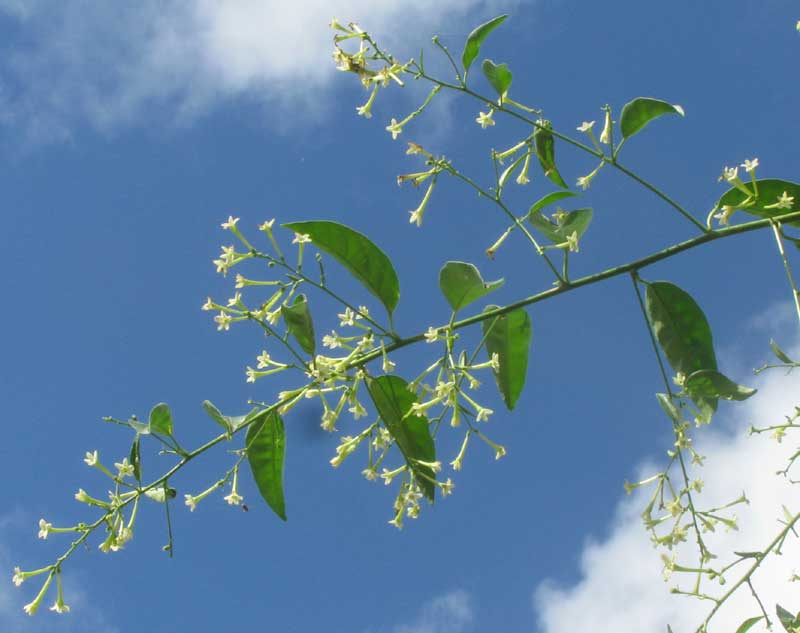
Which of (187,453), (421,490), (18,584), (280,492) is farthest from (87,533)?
(421,490)

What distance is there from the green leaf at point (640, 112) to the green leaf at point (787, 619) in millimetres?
1048

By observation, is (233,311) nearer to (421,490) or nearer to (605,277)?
(421,490)

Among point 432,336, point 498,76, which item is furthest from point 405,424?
point 498,76

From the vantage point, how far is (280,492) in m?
1.88

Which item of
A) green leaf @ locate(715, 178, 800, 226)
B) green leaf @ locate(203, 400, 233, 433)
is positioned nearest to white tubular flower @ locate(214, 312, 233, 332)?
green leaf @ locate(203, 400, 233, 433)

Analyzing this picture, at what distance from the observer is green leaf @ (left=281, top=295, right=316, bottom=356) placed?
167cm

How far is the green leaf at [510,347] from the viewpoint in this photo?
71.2 inches

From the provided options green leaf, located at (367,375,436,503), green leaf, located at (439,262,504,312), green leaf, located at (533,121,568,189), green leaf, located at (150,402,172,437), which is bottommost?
green leaf, located at (367,375,436,503)

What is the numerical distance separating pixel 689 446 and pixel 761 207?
499 millimetres

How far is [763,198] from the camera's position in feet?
5.46

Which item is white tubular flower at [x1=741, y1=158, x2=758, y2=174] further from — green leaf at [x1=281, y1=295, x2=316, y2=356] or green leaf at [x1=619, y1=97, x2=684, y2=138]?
green leaf at [x1=281, y1=295, x2=316, y2=356]

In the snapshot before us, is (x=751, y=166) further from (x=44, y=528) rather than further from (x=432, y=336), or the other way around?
(x=44, y=528)

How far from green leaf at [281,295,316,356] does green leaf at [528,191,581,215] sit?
529 millimetres

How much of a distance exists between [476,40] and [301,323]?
0.75 metres
